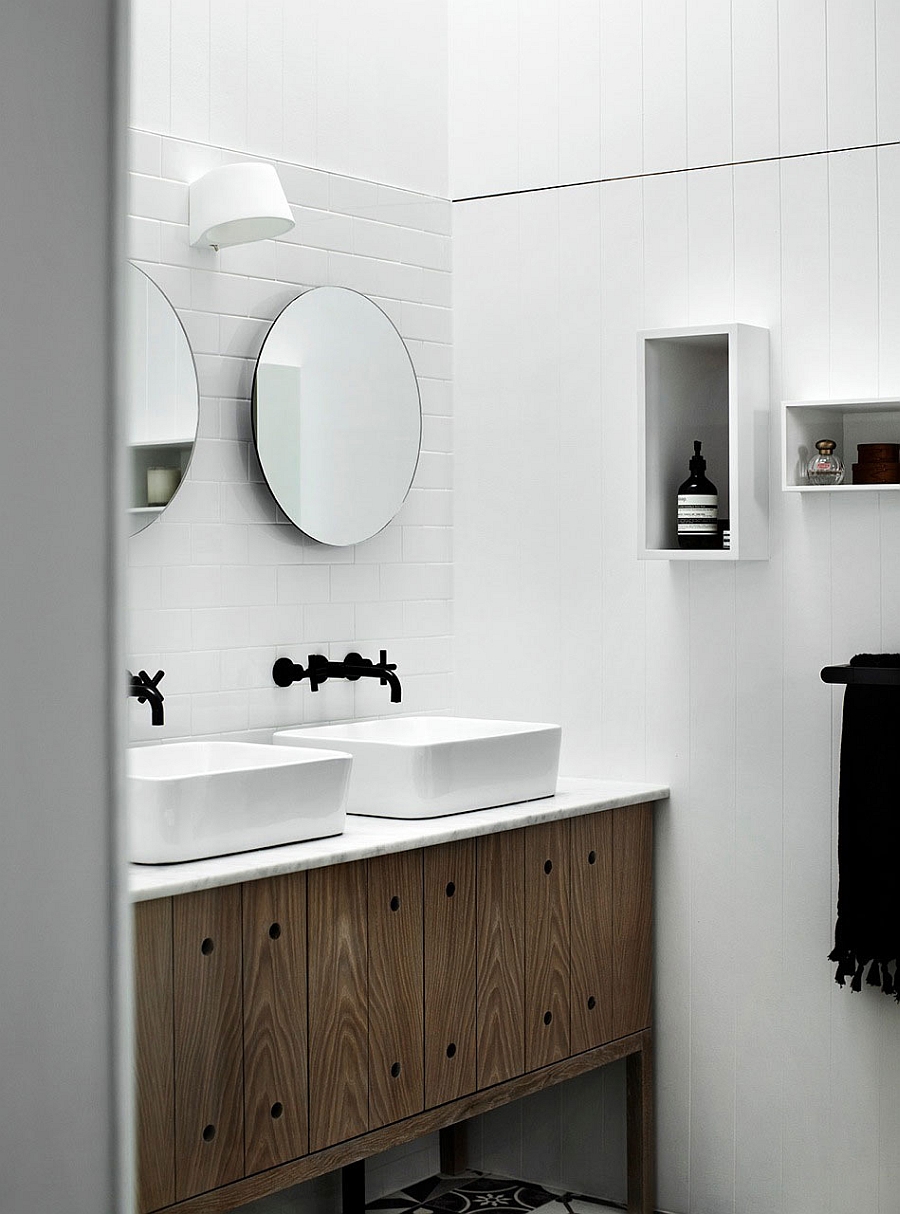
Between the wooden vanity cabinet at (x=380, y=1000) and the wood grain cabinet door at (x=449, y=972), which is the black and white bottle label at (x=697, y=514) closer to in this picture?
the wooden vanity cabinet at (x=380, y=1000)

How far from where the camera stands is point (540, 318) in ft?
10.6

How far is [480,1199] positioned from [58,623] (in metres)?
2.98

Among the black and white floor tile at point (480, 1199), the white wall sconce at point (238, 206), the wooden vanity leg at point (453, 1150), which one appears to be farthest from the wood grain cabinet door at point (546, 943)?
the white wall sconce at point (238, 206)

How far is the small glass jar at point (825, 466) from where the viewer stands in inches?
108

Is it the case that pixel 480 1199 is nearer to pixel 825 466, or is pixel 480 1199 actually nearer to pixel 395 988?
pixel 395 988

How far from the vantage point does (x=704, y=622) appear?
2984mm

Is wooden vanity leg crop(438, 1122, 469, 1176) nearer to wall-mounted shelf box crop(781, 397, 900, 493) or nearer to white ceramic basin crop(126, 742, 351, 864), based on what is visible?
white ceramic basin crop(126, 742, 351, 864)

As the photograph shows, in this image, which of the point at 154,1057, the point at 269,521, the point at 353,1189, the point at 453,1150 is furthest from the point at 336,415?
the point at 453,1150

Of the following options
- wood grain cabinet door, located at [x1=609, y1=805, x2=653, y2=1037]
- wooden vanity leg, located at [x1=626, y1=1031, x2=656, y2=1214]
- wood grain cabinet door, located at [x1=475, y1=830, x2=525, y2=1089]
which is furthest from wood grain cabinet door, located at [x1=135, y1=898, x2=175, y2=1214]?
wooden vanity leg, located at [x1=626, y1=1031, x2=656, y2=1214]

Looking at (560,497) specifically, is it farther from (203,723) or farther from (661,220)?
(203,723)

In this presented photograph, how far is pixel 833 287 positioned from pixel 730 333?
0.78 feet

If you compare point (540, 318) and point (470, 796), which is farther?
point (540, 318)

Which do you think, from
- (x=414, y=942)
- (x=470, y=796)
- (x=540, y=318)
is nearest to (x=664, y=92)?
(x=540, y=318)

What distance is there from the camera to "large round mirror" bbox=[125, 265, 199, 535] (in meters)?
2.54
